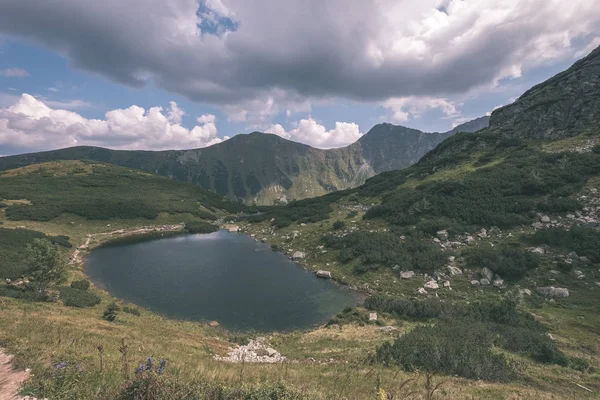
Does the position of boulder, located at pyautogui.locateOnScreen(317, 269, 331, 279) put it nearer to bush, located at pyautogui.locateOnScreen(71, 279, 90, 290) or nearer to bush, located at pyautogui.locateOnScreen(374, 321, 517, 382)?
bush, located at pyautogui.locateOnScreen(374, 321, 517, 382)

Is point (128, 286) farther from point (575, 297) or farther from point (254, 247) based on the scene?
point (575, 297)

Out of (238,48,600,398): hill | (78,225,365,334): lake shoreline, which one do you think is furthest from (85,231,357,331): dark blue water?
(238,48,600,398): hill

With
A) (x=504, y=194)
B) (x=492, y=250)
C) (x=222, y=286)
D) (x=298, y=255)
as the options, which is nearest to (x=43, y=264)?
(x=222, y=286)

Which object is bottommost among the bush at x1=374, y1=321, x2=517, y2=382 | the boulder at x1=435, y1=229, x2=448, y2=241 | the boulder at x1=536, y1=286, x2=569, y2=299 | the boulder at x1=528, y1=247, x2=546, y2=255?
the boulder at x1=536, y1=286, x2=569, y2=299

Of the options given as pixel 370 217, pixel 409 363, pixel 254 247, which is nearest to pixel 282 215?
pixel 254 247

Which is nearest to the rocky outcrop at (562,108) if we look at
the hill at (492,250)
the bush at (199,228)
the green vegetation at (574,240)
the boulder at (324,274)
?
the hill at (492,250)

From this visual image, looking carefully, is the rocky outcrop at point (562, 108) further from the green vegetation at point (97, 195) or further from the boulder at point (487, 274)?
the green vegetation at point (97, 195)
